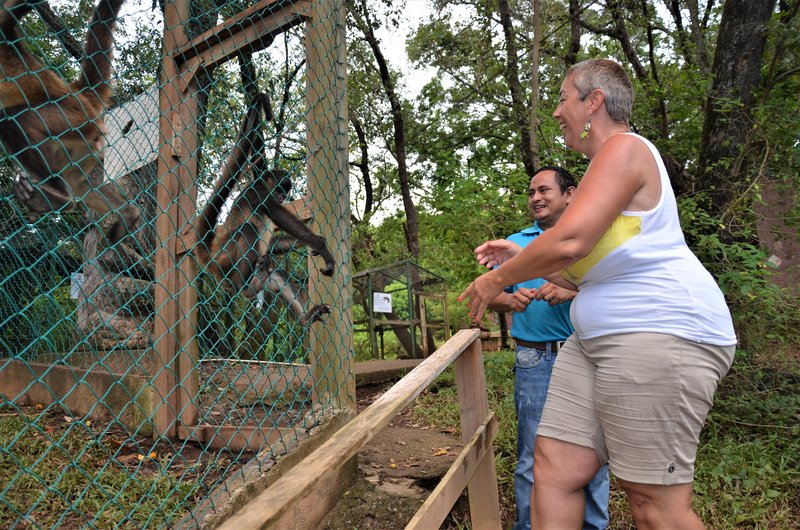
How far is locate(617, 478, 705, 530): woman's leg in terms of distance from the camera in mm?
1321

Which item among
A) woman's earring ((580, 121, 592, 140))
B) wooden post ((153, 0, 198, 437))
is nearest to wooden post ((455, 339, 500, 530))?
woman's earring ((580, 121, 592, 140))

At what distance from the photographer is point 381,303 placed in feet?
26.1

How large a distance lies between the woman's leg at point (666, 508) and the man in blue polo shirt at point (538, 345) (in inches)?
38.8

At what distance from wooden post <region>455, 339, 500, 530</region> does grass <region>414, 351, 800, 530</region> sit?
0.80 m

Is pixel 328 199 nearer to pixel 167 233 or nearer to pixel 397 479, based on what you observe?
pixel 167 233

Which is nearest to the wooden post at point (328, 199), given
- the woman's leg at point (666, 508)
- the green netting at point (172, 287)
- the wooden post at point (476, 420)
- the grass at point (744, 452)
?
the green netting at point (172, 287)

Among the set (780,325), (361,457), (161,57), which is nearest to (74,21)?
(161,57)

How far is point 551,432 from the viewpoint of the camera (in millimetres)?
1574

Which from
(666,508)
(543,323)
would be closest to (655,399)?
(666,508)

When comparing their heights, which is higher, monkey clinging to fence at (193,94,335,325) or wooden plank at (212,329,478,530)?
monkey clinging to fence at (193,94,335,325)

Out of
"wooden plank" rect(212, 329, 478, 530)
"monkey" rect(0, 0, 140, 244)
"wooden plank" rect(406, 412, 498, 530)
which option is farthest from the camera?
"monkey" rect(0, 0, 140, 244)

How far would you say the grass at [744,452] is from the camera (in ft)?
10.2

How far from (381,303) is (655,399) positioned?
6.71 metres

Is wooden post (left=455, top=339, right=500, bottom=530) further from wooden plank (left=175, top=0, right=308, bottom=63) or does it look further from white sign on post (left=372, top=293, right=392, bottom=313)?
white sign on post (left=372, top=293, right=392, bottom=313)
